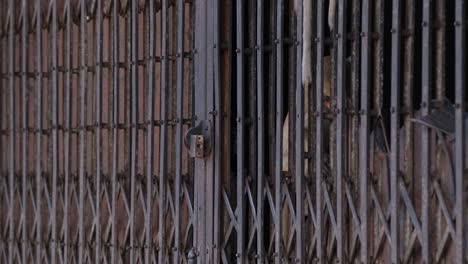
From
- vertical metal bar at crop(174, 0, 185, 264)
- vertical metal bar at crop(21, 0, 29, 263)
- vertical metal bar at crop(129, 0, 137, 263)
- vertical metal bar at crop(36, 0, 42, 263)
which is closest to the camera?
vertical metal bar at crop(174, 0, 185, 264)

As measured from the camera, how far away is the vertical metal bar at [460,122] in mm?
4973

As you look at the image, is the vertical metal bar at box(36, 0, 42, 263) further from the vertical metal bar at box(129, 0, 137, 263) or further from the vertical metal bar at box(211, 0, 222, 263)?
the vertical metal bar at box(211, 0, 222, 263)

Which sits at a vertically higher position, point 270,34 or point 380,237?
point 270,34

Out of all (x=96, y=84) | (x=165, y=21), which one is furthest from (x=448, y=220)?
(x=96, y=84)

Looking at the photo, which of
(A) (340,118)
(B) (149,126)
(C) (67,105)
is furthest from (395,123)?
(C) (67,105)

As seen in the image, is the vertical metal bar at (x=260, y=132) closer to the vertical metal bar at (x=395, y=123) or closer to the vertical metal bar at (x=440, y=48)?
the vertical metal bar at (x=395, y=123)

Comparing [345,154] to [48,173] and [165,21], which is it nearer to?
[165,21]

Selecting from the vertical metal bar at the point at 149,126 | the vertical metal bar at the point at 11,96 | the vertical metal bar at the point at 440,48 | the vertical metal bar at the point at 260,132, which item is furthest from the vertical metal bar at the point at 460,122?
the vertical metal bar at the point at 11,96

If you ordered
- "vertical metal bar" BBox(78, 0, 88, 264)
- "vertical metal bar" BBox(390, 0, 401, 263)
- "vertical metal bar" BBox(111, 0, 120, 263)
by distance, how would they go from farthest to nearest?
1. "vertical metal bar" BBox(78, 0, 88, 264)
2. "vertical metal bar" BBox(111, 0, 120, 263)
3. "vertical metal bar" BBox(390, 0, 401, 263)

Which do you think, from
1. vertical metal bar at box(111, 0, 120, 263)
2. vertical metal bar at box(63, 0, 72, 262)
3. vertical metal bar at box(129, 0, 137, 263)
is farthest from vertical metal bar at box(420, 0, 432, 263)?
vertical metal bar at box(63, 0, 72, 262)

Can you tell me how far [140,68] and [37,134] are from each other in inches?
43.2

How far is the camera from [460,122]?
5.00 m

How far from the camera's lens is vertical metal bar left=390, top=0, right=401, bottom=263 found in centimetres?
525

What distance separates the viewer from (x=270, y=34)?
6.04m
